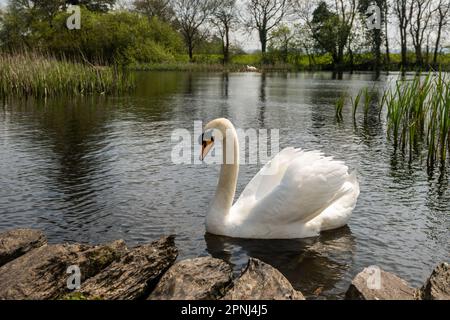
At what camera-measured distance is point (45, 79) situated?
75.0 ft

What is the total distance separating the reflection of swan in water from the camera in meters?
5.36

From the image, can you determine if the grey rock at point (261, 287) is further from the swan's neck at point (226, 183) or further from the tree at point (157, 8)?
the tree at point (157, 8)

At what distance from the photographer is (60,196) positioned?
820 cm

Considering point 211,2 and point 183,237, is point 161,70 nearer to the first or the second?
point 211,2

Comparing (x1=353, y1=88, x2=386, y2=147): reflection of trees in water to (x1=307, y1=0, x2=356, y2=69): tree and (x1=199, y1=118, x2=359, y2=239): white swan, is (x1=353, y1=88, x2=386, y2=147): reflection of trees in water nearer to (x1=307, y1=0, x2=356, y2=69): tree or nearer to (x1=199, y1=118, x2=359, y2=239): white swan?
(x1=199, y1=118, x2=359, y2=239): white swan

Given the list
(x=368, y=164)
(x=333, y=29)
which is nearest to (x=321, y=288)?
(x=368, y=164)

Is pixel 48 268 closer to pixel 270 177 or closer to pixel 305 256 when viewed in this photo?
pixel 305 256

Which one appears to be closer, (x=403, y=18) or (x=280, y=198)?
(x=280, y=198)

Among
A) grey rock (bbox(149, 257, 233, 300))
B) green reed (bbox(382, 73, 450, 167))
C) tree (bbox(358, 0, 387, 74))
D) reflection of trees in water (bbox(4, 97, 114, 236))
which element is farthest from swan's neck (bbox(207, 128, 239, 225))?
tree (bbox(358, 0, 387, 74))

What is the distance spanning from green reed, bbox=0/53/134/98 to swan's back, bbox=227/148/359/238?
18186 millimetres

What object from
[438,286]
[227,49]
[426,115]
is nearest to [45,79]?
[426,115]

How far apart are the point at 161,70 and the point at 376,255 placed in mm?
58795

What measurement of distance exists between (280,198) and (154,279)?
2096mm

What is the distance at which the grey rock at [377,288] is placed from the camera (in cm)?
418
